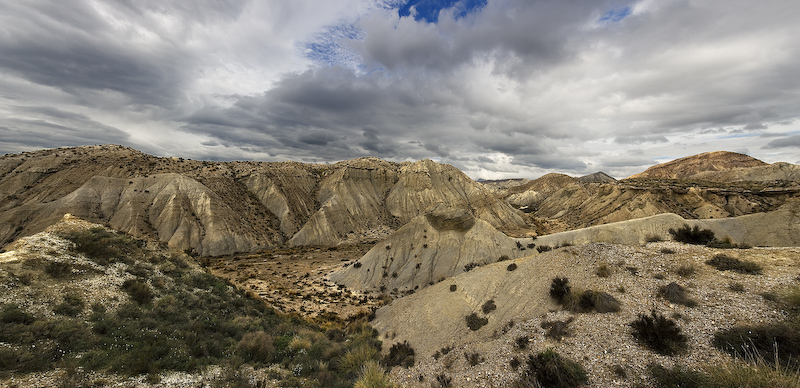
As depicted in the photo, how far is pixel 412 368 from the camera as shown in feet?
37.9

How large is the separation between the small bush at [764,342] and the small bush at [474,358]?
256 inches

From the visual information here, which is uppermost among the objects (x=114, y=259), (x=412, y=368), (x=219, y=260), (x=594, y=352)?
(x=114, y=259)

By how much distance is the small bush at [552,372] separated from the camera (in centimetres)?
765

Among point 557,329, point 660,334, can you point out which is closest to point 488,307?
point 557,329

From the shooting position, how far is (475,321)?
13.5 m

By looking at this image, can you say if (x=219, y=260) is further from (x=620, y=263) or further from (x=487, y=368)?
(x=620, y=263)

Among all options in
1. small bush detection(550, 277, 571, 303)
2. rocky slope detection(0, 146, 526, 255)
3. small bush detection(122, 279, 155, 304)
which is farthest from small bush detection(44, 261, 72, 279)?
rocky slope detection(0, 146, 526, 255)

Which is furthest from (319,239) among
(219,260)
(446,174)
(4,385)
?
(4,385)

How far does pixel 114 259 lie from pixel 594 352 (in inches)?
795

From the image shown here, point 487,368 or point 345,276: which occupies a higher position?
point 487,368

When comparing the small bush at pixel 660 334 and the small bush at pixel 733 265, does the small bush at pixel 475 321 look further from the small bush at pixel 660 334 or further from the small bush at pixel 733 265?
the small bush at pixel 733 265

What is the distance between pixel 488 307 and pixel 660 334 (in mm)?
6990

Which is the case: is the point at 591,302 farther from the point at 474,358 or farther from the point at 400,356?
the point at 400,356

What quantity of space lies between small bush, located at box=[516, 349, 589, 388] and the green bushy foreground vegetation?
5233mm
